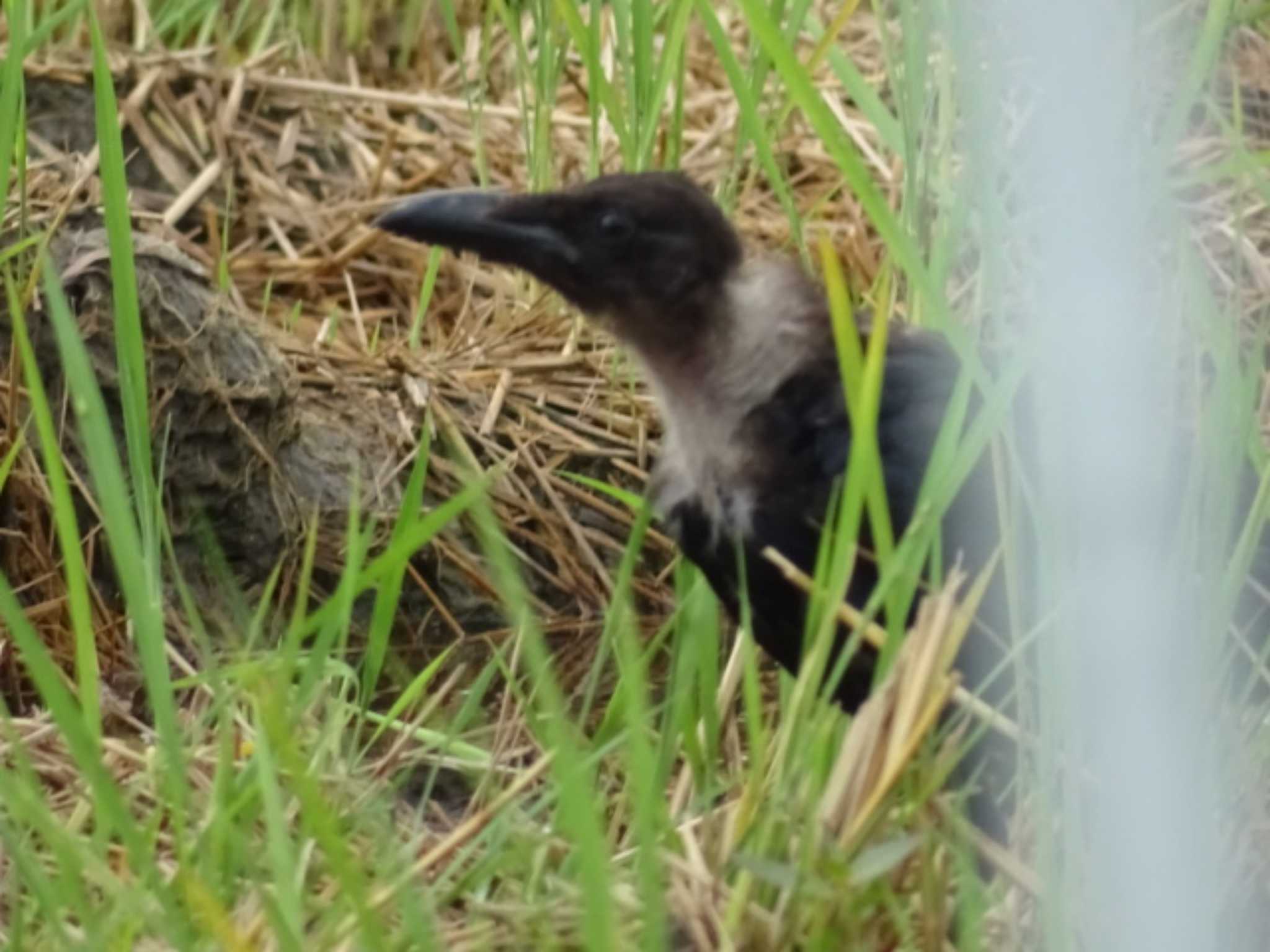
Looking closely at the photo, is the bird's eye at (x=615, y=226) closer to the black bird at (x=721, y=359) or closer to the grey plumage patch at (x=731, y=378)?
the black bird at (x=721, y=359)

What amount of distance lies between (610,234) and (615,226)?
0.4 inches

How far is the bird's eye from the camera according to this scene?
6.45 feet

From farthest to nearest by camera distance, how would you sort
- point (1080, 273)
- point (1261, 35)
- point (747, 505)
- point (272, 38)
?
point (272, 38) < point (1261, 35) < point (747, 505) < point (1080, 273)

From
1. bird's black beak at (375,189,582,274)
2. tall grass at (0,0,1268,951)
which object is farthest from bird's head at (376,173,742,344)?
tall grass at (0,0,1268,951)

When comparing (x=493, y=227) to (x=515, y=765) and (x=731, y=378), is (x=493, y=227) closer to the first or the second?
(x=731, y=378)

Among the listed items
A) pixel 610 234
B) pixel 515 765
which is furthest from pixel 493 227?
pixel 515 765

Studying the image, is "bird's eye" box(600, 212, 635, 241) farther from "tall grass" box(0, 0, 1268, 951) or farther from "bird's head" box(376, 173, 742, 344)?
"tall grass" box(0, 0, 1268, 951)

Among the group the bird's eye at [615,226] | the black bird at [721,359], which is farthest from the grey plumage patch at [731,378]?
the bird's eye at [615,226]

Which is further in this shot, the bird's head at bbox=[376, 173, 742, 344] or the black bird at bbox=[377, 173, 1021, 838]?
the bird's head at bbox=[376, 173, 742, 344]

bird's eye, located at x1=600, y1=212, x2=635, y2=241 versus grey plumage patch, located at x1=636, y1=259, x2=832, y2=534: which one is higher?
bird's eye, located at x1=600, y1=212, x2=635, y2=241

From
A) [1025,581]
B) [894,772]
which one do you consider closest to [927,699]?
[894,772]

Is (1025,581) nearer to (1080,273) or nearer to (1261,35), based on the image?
(1080,273)

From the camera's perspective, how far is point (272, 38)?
3939mm

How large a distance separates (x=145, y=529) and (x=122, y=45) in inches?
88.3
